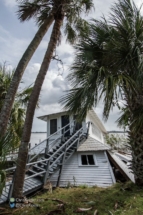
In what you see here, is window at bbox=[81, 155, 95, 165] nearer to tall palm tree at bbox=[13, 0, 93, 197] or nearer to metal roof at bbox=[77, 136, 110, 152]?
metal roof at bbox=[77, 136, 110, 152]

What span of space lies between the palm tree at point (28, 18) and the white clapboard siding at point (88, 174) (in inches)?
230

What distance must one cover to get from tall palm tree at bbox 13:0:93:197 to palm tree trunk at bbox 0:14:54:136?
1.41ft

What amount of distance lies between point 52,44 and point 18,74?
175 cm

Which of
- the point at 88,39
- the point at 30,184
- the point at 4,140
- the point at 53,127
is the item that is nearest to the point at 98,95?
the point at 88,39

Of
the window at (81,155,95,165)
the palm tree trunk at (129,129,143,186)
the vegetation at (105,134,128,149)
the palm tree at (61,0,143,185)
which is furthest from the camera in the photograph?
the vegetation at (105,134,128,149)

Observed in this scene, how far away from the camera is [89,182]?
8609 millimetres

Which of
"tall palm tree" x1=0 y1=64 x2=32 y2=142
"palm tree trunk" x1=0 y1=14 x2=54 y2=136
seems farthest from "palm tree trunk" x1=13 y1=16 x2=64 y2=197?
"tall palm tree" x1=0 y1=64 x2=32 y2=142

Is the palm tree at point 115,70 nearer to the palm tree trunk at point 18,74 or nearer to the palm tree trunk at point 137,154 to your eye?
the palm tree trunk at point 137,154

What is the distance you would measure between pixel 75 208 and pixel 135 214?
53.1 inches

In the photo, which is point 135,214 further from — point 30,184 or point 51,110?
point 51,110

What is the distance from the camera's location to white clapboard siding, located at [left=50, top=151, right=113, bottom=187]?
8.44 m

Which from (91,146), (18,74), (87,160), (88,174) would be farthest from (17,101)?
(88,174)

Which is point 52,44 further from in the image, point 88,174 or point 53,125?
point 53,125

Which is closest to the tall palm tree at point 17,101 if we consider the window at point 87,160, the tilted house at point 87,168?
the tilted house at point 87,168
